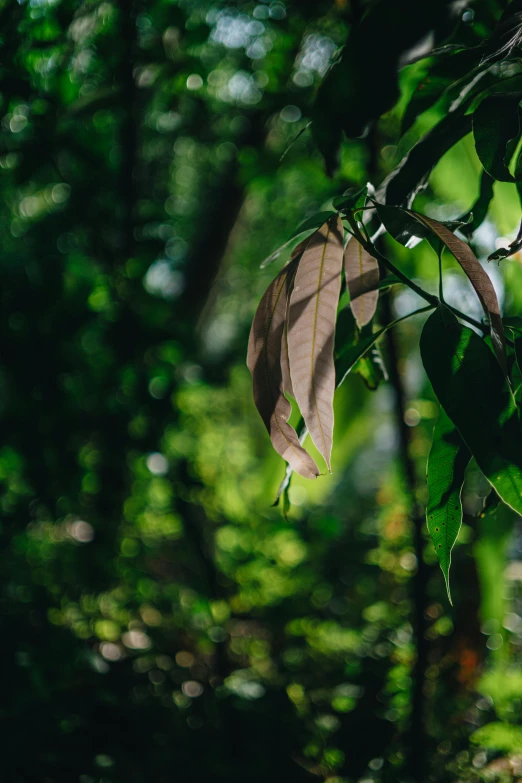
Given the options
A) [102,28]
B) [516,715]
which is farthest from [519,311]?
[102,28]

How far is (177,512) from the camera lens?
1161 millimetres

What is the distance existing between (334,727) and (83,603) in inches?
24.2

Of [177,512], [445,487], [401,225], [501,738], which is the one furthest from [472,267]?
[177,512]

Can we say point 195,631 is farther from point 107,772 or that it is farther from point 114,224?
point 114,224

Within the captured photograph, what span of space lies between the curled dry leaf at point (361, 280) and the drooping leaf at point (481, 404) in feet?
0.32

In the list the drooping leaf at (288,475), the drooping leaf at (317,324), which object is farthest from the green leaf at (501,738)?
the drooping leaf at (317,324)

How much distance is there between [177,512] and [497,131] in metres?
0.96

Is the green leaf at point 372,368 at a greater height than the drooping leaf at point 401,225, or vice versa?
the drooping leaf at point 401,225

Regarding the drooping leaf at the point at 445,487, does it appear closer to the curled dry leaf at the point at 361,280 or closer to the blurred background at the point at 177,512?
the curled dry leaf at the point at 361,280

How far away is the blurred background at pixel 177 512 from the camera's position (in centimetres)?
82

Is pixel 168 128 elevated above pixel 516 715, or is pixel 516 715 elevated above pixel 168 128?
pixel 168 128

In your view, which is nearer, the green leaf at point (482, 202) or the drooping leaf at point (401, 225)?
the drooping leaf at point (401, 225)

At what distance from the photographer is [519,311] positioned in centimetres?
83

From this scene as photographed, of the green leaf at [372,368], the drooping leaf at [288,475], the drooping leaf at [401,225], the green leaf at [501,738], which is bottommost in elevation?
the green leaf at [501,738]
